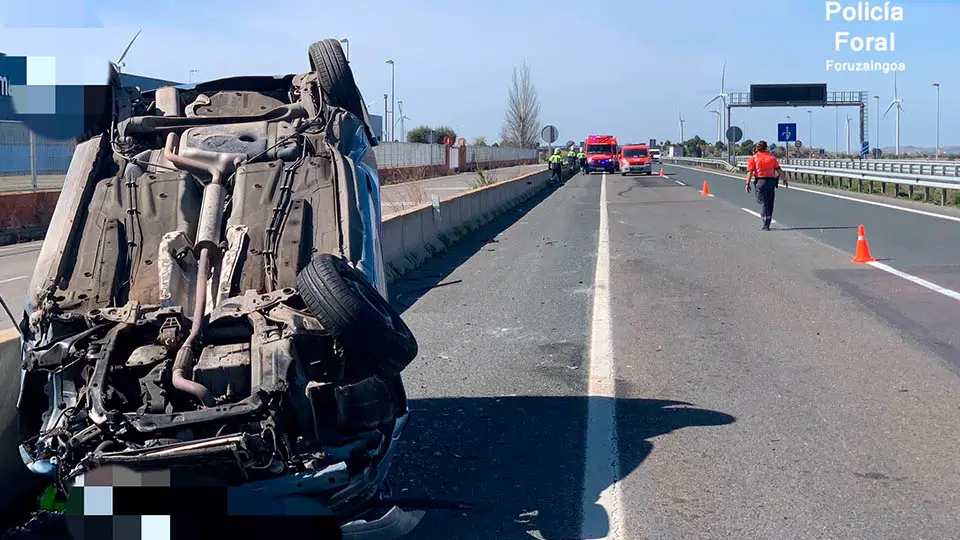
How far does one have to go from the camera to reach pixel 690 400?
7453 millimetres

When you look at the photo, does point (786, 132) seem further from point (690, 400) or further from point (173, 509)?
point (173, 509)

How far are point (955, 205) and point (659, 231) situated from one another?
1090cm

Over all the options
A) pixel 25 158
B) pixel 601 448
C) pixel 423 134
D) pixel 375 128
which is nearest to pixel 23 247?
pixel 375 128

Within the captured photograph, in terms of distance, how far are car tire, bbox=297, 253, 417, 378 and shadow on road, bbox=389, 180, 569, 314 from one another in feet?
13.1

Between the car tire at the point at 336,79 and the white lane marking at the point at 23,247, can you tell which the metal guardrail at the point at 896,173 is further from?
the car tire at the point at 336,79

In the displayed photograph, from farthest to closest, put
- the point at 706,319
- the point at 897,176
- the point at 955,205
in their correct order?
the point at 897,176
the point at 955,205
the point at 706,319

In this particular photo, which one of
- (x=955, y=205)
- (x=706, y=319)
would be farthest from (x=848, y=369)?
(x=955, y=205)

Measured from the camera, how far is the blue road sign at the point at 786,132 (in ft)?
199

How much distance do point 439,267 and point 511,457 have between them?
965 cm

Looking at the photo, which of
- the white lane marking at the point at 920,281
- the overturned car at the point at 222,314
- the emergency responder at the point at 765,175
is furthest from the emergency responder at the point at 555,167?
the overturned car at the point at 222,314

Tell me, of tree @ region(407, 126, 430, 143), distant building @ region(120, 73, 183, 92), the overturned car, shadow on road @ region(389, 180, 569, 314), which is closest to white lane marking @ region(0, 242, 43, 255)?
distant building @ region(120, 73, 183, 92)

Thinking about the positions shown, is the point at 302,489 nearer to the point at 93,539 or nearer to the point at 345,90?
the point at 93,539

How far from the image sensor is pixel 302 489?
4188mm

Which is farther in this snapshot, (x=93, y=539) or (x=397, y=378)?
(x=397, y=378)
